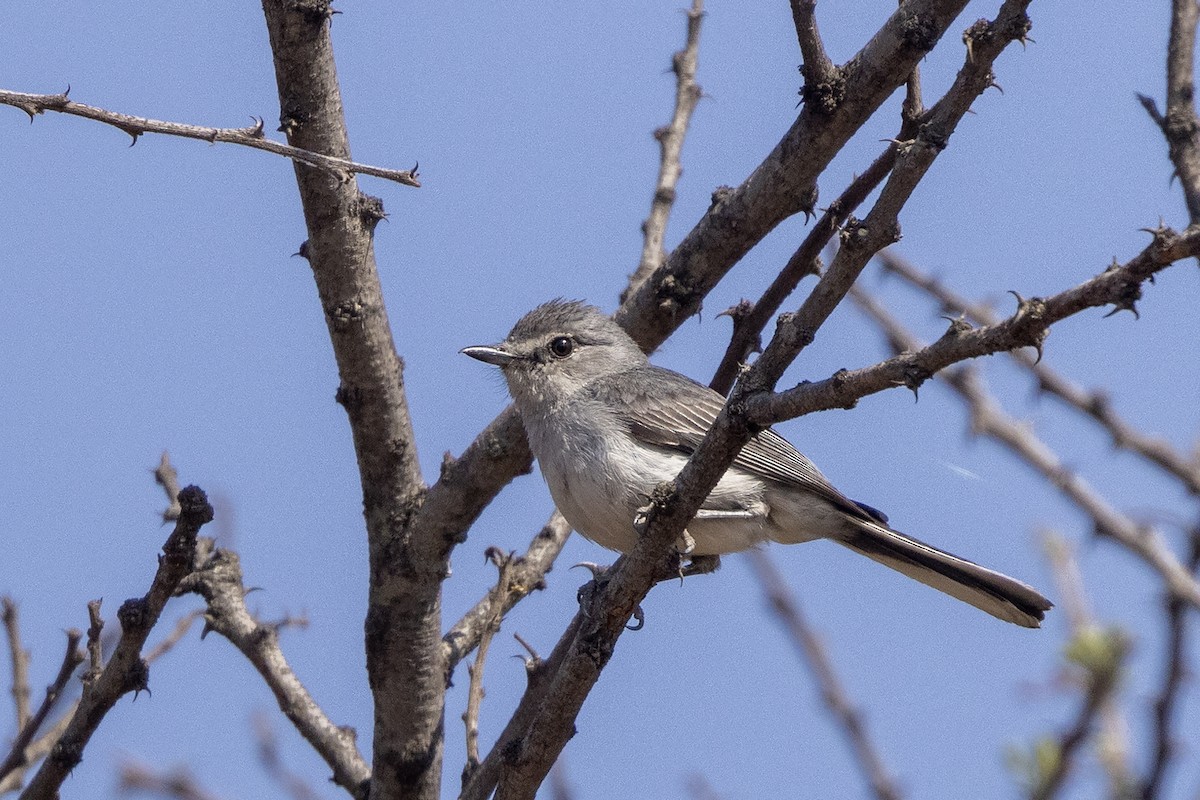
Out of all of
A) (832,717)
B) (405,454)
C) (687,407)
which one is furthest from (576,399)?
(832,717)

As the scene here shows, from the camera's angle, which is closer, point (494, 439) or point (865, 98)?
point (865, 98)

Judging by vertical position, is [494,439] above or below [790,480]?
below

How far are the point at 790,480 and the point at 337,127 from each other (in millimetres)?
2555

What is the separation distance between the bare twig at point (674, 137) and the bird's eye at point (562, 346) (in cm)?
60

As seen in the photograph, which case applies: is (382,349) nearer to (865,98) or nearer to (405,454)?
(405,454)

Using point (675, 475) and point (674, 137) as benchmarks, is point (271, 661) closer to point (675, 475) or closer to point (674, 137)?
point (675, 475)

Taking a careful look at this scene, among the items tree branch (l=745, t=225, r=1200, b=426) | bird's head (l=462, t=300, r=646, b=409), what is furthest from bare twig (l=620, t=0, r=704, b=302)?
tree branch (l=745, t=225, r=1200, b=426)

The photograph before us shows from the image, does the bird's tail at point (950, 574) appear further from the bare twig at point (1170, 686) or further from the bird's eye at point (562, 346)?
the bare twig at point (1170, 686)

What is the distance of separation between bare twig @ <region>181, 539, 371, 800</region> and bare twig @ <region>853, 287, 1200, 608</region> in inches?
113

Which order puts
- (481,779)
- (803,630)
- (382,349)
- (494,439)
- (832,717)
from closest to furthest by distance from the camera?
(832,717) < (803,630) < (481,779) < (382,349) < (494,439)

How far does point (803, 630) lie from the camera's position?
4.55 m

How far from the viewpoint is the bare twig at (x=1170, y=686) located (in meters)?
2.55

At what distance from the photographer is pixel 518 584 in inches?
238

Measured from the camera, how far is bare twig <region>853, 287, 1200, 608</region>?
13.6ft
